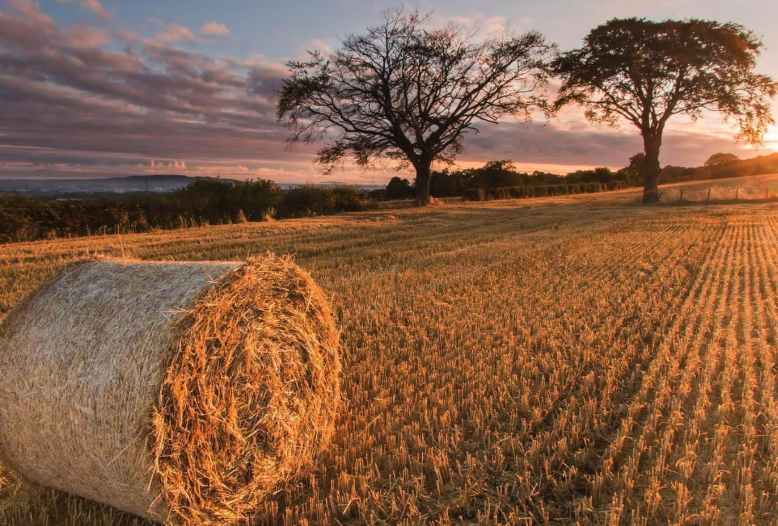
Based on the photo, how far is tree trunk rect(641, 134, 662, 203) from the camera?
29.9 meters

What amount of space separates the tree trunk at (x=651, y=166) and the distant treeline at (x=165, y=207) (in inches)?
690

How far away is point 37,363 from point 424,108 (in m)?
28.2

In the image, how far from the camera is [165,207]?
23.8 meters

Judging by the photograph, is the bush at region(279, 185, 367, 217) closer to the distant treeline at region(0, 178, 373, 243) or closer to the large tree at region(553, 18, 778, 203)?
the distant treeline at region(0, 178, 373, 243)

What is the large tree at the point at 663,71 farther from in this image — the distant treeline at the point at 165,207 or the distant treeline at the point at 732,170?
the distant treeline at the point at 732,170

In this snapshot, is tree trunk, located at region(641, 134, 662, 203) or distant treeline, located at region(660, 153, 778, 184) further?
distant treeline, located at region(660, 153, 778, 184)

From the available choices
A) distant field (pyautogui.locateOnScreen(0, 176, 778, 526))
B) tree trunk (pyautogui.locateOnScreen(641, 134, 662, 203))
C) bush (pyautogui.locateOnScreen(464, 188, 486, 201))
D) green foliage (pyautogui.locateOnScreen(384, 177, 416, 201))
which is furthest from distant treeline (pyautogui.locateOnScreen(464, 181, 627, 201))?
distant field (pyautogui.locateOnScreen(0, 176, 778, 526))

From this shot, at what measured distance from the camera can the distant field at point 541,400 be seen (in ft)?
9.11

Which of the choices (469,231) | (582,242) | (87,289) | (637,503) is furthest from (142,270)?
(469,231)

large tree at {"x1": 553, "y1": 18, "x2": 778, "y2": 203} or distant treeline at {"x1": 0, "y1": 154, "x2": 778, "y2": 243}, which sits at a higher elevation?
large tree at {"x1": 553, "y1": 18, "x2": 778, "y2": 203}

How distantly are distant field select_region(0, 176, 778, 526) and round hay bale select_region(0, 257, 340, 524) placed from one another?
0.27 meters

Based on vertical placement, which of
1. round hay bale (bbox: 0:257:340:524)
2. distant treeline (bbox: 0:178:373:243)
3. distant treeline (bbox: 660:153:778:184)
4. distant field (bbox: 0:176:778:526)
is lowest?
distant field (bbox: 0:176:778:526)

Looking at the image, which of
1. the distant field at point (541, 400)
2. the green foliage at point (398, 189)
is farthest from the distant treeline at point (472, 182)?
the distant field at point (541, 400)

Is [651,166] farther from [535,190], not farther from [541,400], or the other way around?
[541,400]
